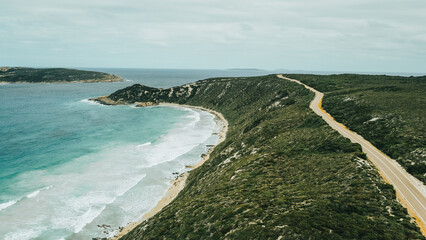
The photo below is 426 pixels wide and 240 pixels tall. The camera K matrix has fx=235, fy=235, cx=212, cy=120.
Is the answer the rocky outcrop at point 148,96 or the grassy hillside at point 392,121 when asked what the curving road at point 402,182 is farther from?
the rocky outcrop at point 148,96

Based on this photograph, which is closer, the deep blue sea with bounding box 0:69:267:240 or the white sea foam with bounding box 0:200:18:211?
the deep blue sea with bounding box 0:69:267:240

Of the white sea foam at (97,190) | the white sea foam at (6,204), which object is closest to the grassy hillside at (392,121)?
the white sea foam at (97,190)

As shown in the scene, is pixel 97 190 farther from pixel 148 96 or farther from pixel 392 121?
pixel 148 96

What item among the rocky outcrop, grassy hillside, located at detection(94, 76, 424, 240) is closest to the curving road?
grassy hillside, located at detection(94, 76, 424, 240)

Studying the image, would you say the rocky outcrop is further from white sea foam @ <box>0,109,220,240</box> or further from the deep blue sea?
white sea foam @ <box>0,109,220,240</box>

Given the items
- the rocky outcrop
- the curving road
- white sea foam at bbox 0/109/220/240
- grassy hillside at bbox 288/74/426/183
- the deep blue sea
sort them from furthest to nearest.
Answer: the rocky outcrop < the deep blue sea < white sea foam at bbox 0/109/220/240 < grassy hillside at bbox 288/74/426/183 < the curving road

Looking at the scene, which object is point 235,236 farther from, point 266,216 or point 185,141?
point 185,141

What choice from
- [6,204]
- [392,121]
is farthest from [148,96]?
[392,121]
